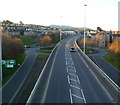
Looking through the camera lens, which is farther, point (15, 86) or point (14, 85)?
point (14, 85)

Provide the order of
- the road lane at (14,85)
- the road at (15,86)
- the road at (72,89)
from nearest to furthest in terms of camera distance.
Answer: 1. the road at (72,89)
2. the road at (15,86)
3. the road lane at (14,85)

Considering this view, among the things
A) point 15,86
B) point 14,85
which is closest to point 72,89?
point 15,86

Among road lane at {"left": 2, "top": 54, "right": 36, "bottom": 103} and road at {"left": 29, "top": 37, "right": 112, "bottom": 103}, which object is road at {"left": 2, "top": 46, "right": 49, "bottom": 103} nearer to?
road lane at {"left": 2, "top": 54, "right": 36, "bottom": 103}

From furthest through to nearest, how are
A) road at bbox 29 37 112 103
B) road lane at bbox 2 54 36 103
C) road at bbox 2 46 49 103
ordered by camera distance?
road lane at bbox 2 54 36 103 < road at bbox 2 46 49 103 < road at bbox 29 37 112 103

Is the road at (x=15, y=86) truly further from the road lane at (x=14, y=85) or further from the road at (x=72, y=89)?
the road at (x=72, y=89)

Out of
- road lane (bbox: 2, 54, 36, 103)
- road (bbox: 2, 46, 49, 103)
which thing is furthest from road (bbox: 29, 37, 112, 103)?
road lane (bbox: 2, 54, 36, 103)

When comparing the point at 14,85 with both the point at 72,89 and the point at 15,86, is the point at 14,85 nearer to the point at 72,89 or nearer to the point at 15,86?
the point at 15,86

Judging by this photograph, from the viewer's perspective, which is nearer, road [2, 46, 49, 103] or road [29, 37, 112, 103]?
road [29, 37, 112, 103]

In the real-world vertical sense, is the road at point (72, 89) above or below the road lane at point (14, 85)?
above

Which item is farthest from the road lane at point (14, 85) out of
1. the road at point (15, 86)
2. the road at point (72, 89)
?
the road at point (72, 89)

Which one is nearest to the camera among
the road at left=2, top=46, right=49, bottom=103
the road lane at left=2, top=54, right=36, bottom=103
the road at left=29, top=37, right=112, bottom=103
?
the road at left=29, top=37, right=112, bottom=103

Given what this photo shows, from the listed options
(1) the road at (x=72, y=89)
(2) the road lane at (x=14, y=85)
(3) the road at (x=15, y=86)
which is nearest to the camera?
(1) the road at (x=72, y=89)

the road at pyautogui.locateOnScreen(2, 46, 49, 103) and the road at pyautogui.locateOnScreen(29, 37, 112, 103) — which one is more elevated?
the road at pyautogui.locateOnScreen(29, 37, 112, 103)

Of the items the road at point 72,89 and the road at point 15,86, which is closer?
the road at point 72,89
